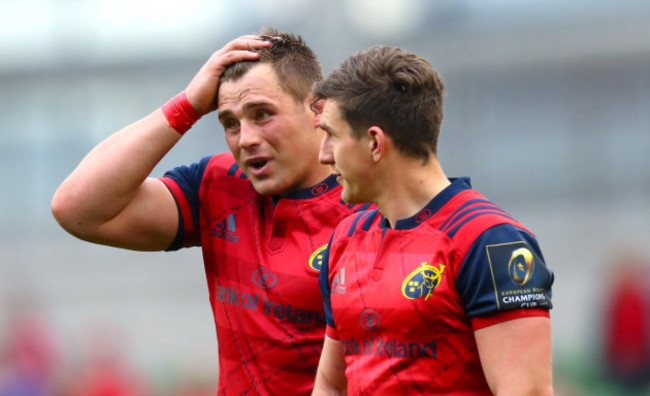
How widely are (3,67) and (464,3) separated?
27.6ft

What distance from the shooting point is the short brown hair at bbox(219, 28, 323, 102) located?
11.0ft

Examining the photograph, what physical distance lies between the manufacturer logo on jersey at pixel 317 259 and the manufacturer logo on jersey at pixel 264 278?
0.48 ft

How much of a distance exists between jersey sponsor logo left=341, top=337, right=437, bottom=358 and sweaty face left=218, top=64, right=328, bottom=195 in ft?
2.34

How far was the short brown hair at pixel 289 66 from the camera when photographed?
334 cm

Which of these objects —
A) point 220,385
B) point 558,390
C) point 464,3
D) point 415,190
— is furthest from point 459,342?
point 464,3

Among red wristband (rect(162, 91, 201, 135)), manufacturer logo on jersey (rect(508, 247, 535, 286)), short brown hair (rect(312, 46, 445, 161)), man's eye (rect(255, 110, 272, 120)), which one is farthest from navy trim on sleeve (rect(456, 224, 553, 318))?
red wristband (rect(162, 91, 201, 135))

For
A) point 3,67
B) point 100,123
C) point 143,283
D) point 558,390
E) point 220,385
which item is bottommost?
point 558,390

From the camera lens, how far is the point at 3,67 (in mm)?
17719

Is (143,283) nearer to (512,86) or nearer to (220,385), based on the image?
(512,86)

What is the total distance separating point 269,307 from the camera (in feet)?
10.8

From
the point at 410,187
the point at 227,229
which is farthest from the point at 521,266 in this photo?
the point at 227,229

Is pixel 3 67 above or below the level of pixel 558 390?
above

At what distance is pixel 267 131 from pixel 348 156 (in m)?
0.53

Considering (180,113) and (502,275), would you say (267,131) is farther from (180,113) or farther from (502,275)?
(502,275)
